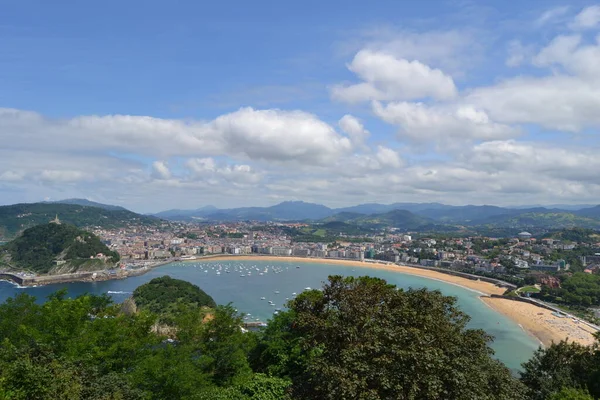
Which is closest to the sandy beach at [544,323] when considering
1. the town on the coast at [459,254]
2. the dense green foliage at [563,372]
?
the town on the coast at [459,254]

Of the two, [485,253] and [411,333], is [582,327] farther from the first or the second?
[485,253]

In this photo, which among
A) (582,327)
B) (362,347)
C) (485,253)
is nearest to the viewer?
(362,347)

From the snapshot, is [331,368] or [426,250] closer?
[331,368]

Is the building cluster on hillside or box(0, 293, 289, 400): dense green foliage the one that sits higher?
box(0, 293, 289, 400): dense green foliage

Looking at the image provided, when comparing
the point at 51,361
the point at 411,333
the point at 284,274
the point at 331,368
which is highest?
the point at 411,333

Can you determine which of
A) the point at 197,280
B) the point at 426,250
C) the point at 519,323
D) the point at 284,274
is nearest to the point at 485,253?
the point at 426,250

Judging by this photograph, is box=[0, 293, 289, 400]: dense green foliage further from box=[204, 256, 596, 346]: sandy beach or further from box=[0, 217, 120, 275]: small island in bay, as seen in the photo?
box=[0, 217, 120, 275]: small island in bay

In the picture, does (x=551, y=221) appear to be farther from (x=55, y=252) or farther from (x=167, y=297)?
(x=55, y=252)

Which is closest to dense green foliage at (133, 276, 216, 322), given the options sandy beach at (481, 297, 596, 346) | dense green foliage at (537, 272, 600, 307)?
sandy beach at (481, 297, 596, 346)
